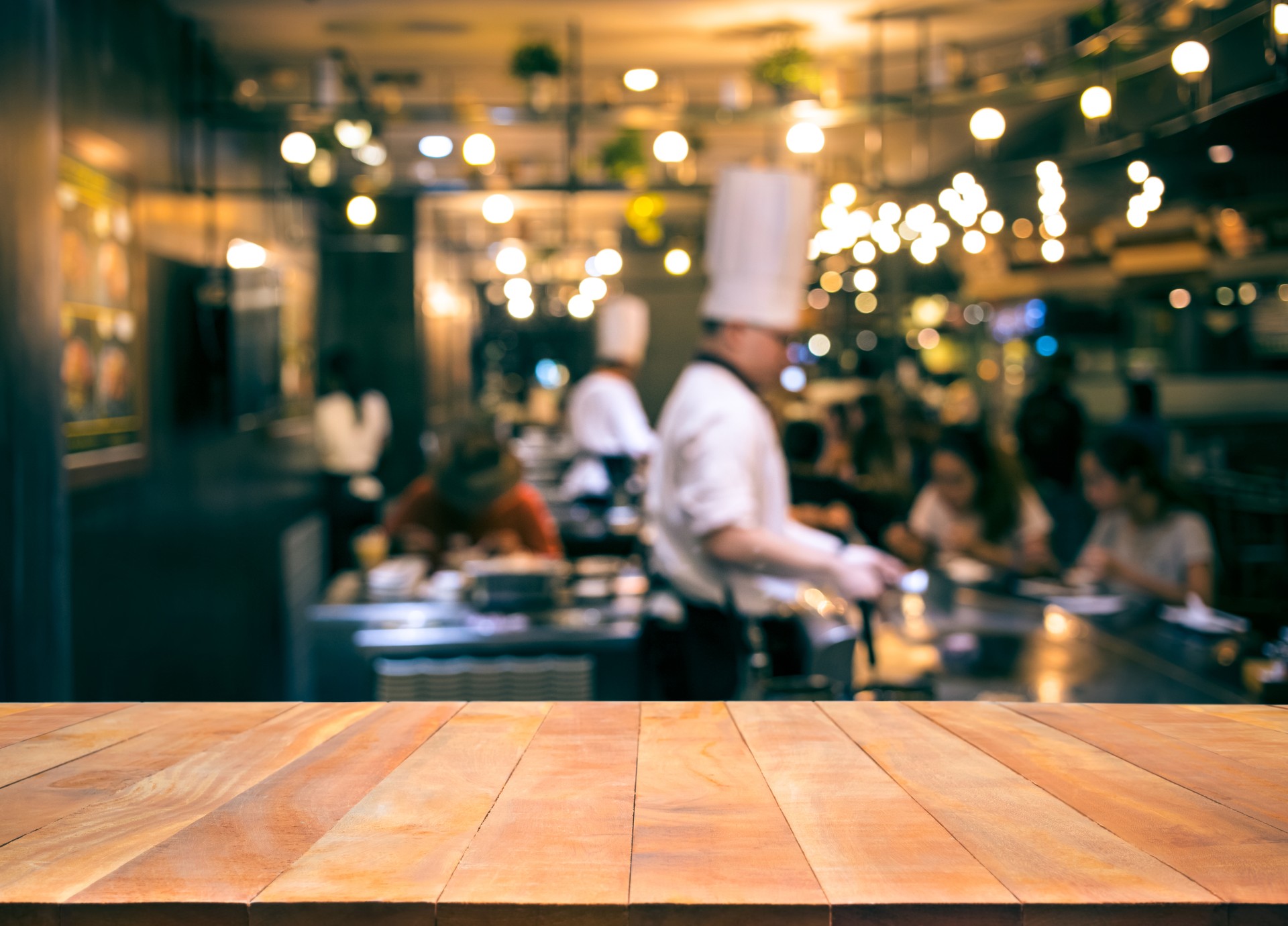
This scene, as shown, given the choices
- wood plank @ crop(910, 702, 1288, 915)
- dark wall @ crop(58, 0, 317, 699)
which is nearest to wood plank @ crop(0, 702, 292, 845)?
wood plank @ crop(910, 702, 1288, 915)

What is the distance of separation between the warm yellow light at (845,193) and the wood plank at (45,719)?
542cm

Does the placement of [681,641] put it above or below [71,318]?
below

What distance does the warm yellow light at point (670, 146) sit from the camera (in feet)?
19.4

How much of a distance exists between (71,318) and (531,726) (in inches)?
109

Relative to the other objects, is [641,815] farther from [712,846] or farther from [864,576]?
[864,576]

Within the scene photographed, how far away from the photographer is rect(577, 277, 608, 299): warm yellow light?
36.5 feet

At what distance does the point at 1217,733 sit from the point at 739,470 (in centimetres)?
144

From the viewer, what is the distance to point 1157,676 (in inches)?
104

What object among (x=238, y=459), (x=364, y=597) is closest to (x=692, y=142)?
(x=238, y=459)

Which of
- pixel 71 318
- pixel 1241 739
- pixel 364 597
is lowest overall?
pixel 364 597

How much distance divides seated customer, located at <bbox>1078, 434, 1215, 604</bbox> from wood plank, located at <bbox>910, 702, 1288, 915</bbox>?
108 inches

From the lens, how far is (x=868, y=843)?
3.18 ft

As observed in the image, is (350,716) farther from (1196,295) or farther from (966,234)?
(966,234)

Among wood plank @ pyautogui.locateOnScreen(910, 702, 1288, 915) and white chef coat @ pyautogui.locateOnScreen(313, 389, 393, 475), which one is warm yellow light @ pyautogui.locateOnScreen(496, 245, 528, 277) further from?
wood plank @ pyautogui.locateOnScreen(910, 702, 1288, 915)
